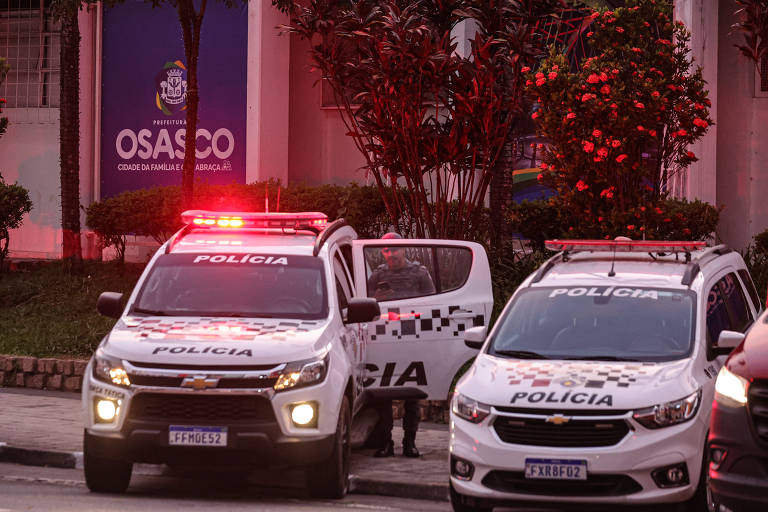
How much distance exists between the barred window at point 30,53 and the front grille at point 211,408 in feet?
61.6

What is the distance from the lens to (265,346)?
9.62 meters

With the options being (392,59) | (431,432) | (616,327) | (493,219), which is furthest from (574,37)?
Result: (616,327)

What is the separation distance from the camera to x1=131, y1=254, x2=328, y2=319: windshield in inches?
414

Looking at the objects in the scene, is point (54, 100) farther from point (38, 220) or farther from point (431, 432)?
point (431, 432)

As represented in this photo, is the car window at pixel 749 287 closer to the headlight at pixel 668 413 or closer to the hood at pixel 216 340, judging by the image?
the headlight at pixel 668 413

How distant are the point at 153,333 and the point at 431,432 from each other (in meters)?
4.06

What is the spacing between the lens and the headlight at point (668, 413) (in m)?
8.43

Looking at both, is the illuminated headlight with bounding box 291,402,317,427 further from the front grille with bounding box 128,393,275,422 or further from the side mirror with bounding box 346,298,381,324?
the side mirror with bounding box 346,298,381,324

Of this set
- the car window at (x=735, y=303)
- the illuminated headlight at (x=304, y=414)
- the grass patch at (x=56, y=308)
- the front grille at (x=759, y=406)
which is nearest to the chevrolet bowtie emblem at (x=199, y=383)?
the illuminated headlight at (x=304, y=414)

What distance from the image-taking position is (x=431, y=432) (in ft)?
43.3

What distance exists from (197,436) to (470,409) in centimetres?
193

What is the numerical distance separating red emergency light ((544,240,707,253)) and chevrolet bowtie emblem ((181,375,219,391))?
278 centimetres

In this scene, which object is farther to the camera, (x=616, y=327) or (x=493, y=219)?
(x=493, y=219)

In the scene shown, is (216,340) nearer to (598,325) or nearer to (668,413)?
(598,325)
